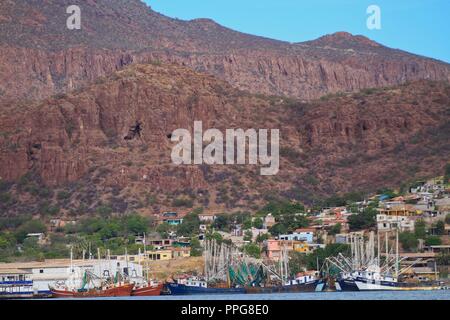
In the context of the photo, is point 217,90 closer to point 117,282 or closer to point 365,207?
point 365,207

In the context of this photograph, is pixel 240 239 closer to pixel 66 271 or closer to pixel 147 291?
pixel 66 271

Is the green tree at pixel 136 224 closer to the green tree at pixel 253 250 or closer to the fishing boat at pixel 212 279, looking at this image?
the fishing boat at pixel 212 279

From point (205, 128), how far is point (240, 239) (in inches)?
1404

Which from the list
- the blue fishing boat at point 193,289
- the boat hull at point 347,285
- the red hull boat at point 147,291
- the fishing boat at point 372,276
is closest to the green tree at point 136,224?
the blue fishing boat at point 193,289

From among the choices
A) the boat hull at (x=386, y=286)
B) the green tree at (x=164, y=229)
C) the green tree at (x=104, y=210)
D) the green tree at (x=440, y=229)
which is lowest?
the boat hull at (x=386, y=286)

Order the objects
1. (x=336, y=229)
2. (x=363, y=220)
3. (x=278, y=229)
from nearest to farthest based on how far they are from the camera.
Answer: (x=363, y=220) → (x=336, y=229) → (x=278, y=229)

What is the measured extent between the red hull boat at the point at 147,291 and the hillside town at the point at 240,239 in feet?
19.1

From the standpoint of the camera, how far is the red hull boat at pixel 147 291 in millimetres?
82800

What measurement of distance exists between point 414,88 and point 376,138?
15301mm

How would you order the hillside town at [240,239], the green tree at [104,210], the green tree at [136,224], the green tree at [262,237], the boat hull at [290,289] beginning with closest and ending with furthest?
the boat hull at [290,289], the hillside town at [240,239], the green tree at [262,237], the green tree at [136,224], the green tree at [104,210]

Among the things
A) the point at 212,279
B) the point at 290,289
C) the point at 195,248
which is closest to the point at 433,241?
the point at 212,279

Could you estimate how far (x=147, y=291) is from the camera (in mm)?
83500

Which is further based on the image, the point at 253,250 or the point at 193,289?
the point at 253,250
